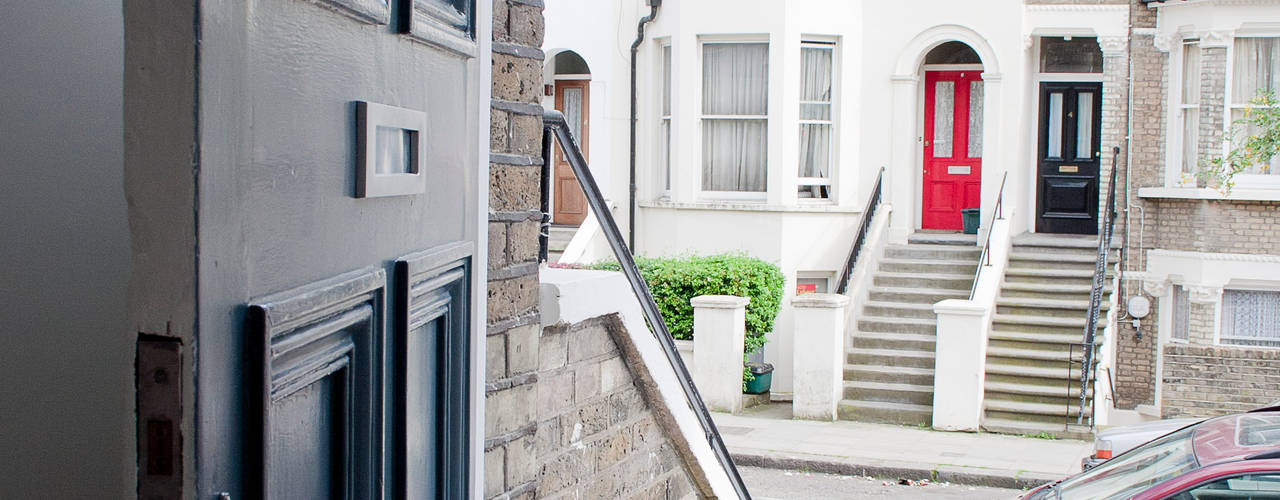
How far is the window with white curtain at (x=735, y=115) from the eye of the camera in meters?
17.3

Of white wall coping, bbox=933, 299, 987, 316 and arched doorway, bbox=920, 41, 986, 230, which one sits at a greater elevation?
arched doorway, bbox=920, 41, 986, 230

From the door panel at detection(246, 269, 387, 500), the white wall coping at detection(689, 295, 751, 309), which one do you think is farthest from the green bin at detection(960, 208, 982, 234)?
the door panel at detection(246, 269, 387, 500)

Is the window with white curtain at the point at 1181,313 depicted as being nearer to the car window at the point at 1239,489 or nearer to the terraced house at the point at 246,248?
the car window at the point at 1239,489

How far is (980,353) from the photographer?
14.0 m

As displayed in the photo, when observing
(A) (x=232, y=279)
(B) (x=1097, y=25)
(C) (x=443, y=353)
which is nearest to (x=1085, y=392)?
(B) (x=1097, y=25)

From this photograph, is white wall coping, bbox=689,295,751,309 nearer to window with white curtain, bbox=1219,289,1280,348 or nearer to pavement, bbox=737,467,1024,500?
pavement, bbox=737,467,1024,500

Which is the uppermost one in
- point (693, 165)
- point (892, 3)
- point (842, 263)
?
point (892, 3)

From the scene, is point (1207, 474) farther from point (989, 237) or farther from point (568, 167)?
point (568, 167)

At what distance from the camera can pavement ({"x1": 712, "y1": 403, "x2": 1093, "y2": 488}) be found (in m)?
12.1

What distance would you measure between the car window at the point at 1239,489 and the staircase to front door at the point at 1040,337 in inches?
327

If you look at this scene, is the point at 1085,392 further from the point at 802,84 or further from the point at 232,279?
the point at 232,279

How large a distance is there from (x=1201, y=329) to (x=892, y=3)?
5994 millimetres

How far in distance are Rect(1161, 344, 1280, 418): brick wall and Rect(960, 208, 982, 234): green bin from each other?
3032 mm

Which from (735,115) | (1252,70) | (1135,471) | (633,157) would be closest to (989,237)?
(735,115)
